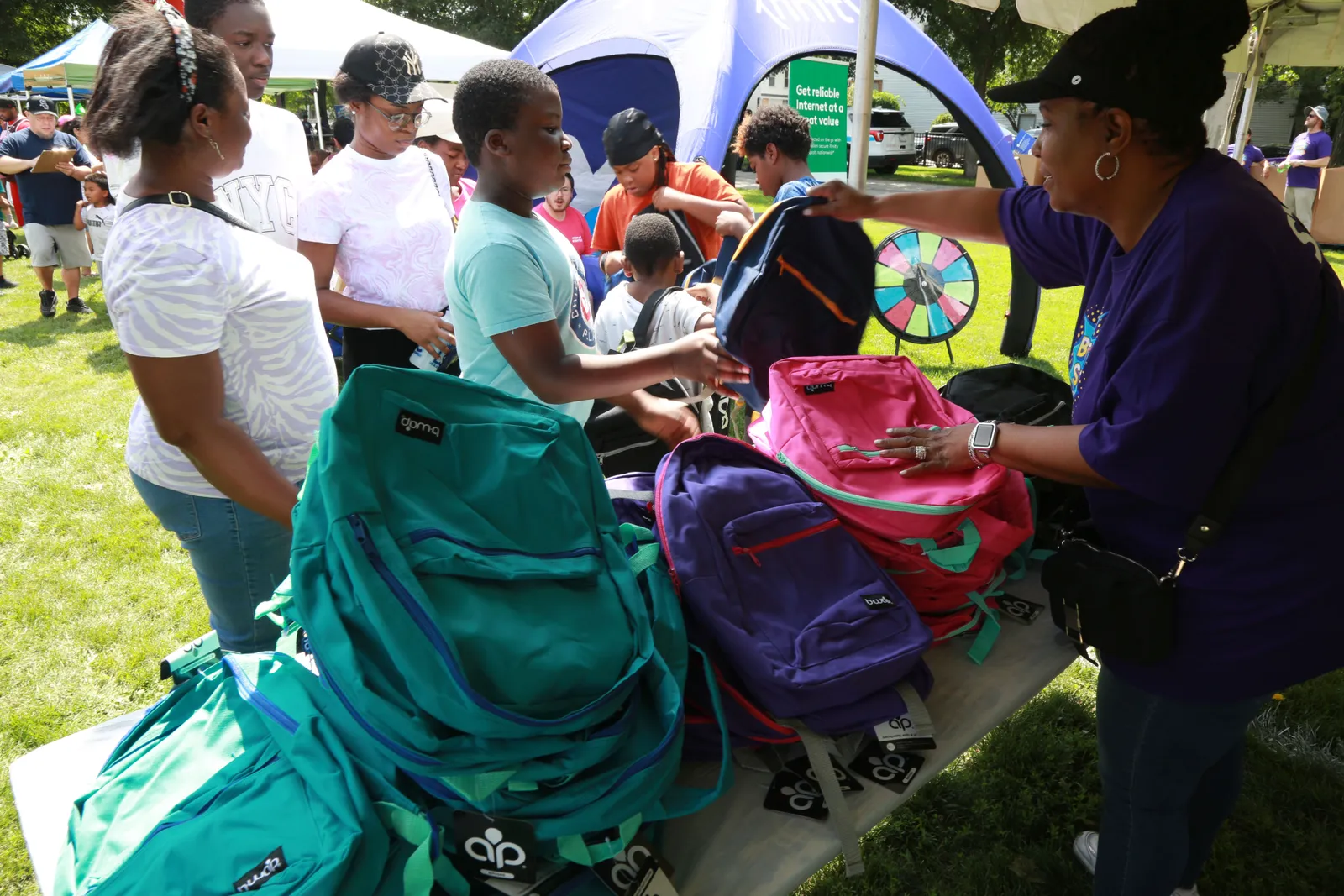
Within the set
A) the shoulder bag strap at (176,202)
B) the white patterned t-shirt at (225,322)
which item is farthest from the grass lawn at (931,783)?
the shoulder bag strap at (176,202)

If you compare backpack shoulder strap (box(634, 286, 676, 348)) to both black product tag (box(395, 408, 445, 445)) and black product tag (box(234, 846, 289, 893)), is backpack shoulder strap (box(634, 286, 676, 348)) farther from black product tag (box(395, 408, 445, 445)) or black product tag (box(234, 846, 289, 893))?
black product tag (box(234, 846, 289, 893))

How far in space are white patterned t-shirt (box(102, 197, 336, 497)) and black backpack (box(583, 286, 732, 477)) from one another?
99cm

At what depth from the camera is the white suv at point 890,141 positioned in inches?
903

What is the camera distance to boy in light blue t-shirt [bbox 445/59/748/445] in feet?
5.98

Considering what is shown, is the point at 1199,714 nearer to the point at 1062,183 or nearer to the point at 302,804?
the point at 1062,183

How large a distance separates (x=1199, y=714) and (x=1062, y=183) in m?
0.98

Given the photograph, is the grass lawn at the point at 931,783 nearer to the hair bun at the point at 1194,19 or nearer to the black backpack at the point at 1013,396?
the black backpack at the point at 1013,396

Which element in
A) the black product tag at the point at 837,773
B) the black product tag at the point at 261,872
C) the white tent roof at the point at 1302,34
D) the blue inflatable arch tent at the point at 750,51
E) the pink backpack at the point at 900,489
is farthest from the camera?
the white tent roof at the point at 1302,34

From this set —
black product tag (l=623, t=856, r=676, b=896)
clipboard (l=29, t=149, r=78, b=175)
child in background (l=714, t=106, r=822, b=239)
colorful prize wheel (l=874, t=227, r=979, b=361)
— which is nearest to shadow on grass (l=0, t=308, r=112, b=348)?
clipboard (l=29, t=149, r=78, b=175)

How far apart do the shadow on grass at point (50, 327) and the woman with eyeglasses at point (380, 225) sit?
6017 mm

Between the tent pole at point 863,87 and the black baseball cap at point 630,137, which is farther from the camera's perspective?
the black baseball cap at point 630,137

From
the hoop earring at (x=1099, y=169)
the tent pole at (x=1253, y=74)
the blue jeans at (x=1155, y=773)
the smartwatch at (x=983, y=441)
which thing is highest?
the tent pole at (x=1253, y=74)

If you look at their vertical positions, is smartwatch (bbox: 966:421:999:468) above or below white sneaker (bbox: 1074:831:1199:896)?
above

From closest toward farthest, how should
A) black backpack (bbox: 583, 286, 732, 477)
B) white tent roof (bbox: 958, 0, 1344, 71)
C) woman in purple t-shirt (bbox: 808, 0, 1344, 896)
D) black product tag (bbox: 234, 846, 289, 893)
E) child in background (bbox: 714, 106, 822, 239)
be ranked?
black product tag (bbox: 234, 846, 289, 893) < woman in purple t-shirt (bbox: 808, 0, 1344, 896) < black backpack (bbox: 583, 286, 732, 477) < child in background (bbox: 714, 106, 822, 239) < white tent roof (bbox: 958, 0, 1344, 71)
